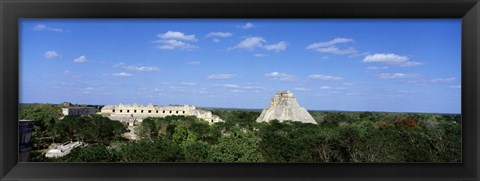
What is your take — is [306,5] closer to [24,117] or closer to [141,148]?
[141,148]

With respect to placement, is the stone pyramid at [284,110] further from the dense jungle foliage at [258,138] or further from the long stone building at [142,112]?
the long stone building at [142,112]

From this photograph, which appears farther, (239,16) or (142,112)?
(142,112)

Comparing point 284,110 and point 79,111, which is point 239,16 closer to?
point 284,110

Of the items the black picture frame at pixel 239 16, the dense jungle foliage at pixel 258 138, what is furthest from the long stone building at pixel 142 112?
the black picture frame at pixel 239 16

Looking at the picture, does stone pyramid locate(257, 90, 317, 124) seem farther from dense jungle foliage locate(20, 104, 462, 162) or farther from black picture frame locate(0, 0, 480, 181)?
black picture frame locate(0, 0, 480, 181)

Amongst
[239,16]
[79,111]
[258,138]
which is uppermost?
[239,16]

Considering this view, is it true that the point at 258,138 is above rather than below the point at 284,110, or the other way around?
below

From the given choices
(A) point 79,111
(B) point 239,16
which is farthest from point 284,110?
(A) point 79,111
